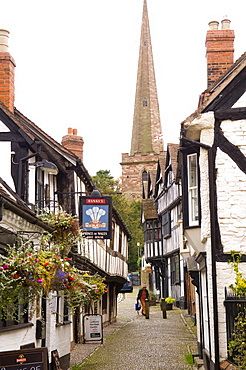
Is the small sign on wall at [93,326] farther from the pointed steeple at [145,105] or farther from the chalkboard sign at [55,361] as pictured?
the pointed steeple at [145,105]

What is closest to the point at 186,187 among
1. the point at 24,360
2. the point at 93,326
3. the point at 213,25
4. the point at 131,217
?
the point at 213,25

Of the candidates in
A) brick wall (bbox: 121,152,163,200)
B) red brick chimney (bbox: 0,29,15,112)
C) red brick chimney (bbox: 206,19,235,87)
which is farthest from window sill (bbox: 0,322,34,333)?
brick wall (bbox: 121,152,163,200)

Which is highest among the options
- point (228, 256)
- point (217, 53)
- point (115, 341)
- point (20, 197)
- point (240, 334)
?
point (217, 53)

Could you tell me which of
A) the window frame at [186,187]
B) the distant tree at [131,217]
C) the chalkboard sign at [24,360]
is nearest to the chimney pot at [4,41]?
the window frame at [186,187]

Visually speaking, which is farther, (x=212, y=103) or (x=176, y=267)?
(x=176, y=267)

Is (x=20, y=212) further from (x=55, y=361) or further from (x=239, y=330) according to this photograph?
(x=55, y=361)

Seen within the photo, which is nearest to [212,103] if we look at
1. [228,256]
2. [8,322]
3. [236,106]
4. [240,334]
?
[236,106]

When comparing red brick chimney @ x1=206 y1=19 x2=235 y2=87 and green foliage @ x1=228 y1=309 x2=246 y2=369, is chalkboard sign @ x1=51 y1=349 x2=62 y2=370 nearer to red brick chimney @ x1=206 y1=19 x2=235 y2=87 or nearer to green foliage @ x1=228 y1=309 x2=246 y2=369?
green foliage @ x1=228 y1=309 x2=246 y2=369

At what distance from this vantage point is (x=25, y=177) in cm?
1267

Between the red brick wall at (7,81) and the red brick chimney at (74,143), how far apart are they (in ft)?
17.2

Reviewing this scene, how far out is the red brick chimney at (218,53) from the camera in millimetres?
13859

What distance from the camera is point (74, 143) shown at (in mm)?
19078

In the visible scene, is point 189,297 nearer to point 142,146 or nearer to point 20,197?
point 20,197

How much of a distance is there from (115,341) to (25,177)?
25.7 ft
